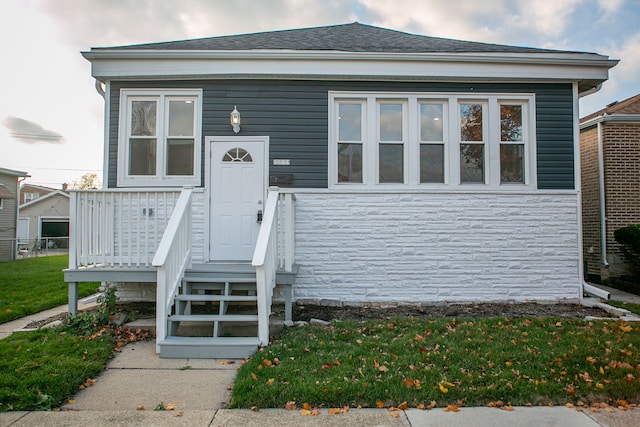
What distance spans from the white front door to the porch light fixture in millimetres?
167

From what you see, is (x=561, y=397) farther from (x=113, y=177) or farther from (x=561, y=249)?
(x=113, y=177)

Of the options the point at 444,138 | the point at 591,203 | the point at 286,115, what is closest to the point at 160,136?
the point at 286,115

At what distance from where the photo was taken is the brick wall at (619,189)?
8727mm

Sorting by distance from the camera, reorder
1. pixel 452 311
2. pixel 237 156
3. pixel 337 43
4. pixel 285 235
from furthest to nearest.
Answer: pixel 337 43 → pixel 237 156 → pixel 452 311 → pixel 285 235

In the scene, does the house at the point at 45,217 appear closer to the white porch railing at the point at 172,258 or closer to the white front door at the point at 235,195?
the white front door at the point at 235,195

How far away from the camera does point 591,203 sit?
9.24 m

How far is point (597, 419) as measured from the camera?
281 cm

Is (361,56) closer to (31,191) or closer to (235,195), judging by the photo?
(235,195)

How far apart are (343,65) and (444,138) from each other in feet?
7.09

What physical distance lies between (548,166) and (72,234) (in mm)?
7628

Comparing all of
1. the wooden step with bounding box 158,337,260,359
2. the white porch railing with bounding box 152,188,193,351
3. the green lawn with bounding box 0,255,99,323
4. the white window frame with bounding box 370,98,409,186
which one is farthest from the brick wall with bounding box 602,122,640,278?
the green lawn with bounding box 0,255,99,323

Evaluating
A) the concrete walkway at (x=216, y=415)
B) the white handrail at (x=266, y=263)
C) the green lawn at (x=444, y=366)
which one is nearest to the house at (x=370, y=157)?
the white handrail at (x=266, y=263)

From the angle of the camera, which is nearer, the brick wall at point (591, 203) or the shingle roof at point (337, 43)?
the shingle roof at point (337, 43)

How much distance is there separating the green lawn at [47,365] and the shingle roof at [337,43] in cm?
469
